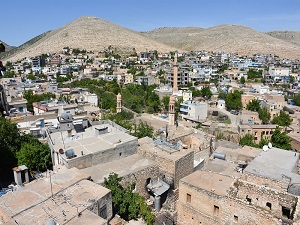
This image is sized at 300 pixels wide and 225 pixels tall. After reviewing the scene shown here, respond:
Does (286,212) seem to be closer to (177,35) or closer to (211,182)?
(211,182)

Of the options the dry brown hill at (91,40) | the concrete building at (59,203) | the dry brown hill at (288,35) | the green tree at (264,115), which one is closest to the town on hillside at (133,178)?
the concrete building at (59,203)

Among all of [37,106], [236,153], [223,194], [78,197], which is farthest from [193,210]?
[37,106]

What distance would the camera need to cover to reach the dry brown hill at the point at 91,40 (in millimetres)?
110250

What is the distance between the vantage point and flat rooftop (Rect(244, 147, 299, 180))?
10.1m

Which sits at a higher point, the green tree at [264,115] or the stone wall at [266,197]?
the stone wall at [266,197]

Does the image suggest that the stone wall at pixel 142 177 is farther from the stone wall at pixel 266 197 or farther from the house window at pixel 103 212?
the stone wall at pixel 266 197

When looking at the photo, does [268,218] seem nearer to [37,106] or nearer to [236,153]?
[236,153]

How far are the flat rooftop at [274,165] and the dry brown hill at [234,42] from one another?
110464 millimetres

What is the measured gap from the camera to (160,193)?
11.8 metres

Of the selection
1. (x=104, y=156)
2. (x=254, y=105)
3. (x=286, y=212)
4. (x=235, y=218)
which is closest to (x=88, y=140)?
(x=104, y=156)

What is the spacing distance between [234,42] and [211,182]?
411 feet

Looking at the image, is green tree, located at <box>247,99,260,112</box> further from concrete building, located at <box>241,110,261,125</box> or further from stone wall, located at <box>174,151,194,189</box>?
stone wall, located at <box>174,151,194,189</box>

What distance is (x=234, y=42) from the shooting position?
125 m

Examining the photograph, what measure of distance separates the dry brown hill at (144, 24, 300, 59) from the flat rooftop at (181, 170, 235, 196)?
4408 inches
